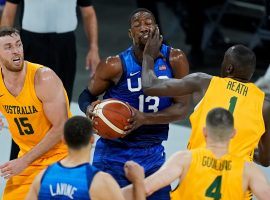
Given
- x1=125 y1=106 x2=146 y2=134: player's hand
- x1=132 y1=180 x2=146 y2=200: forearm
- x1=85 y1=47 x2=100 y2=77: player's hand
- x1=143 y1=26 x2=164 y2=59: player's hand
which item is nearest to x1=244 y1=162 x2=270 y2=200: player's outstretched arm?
x1=132 y1=180 x2=146 y2=200: forearm

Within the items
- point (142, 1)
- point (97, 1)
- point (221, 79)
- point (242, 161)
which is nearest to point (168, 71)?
point (221, 79)

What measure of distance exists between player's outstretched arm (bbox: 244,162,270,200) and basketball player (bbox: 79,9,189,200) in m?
1.37

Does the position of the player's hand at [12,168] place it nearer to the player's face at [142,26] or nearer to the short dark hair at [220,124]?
the player's face at [142,26]

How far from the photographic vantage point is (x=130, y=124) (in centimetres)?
564

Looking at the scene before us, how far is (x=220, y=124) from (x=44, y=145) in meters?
1.58

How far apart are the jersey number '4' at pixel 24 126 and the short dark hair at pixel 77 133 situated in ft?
4.89

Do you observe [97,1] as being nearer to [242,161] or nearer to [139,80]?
[139,80]

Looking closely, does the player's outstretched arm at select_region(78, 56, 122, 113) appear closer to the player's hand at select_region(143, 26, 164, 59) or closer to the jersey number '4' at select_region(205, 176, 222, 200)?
the player's hand at select_region(143, 26, 164, 59)

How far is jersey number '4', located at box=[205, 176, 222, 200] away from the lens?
450cm

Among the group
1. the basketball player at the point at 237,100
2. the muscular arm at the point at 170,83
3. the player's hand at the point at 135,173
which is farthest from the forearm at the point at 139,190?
the muscular arm at the point at 170,83

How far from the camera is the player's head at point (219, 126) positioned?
439 cm

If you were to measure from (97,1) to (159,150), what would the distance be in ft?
28.9

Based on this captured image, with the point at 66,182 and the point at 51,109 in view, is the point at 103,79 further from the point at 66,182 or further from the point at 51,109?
→ the point at 66,182

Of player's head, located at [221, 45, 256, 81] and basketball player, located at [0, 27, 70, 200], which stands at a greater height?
player's head, located at [221, 45, 256, 81]
